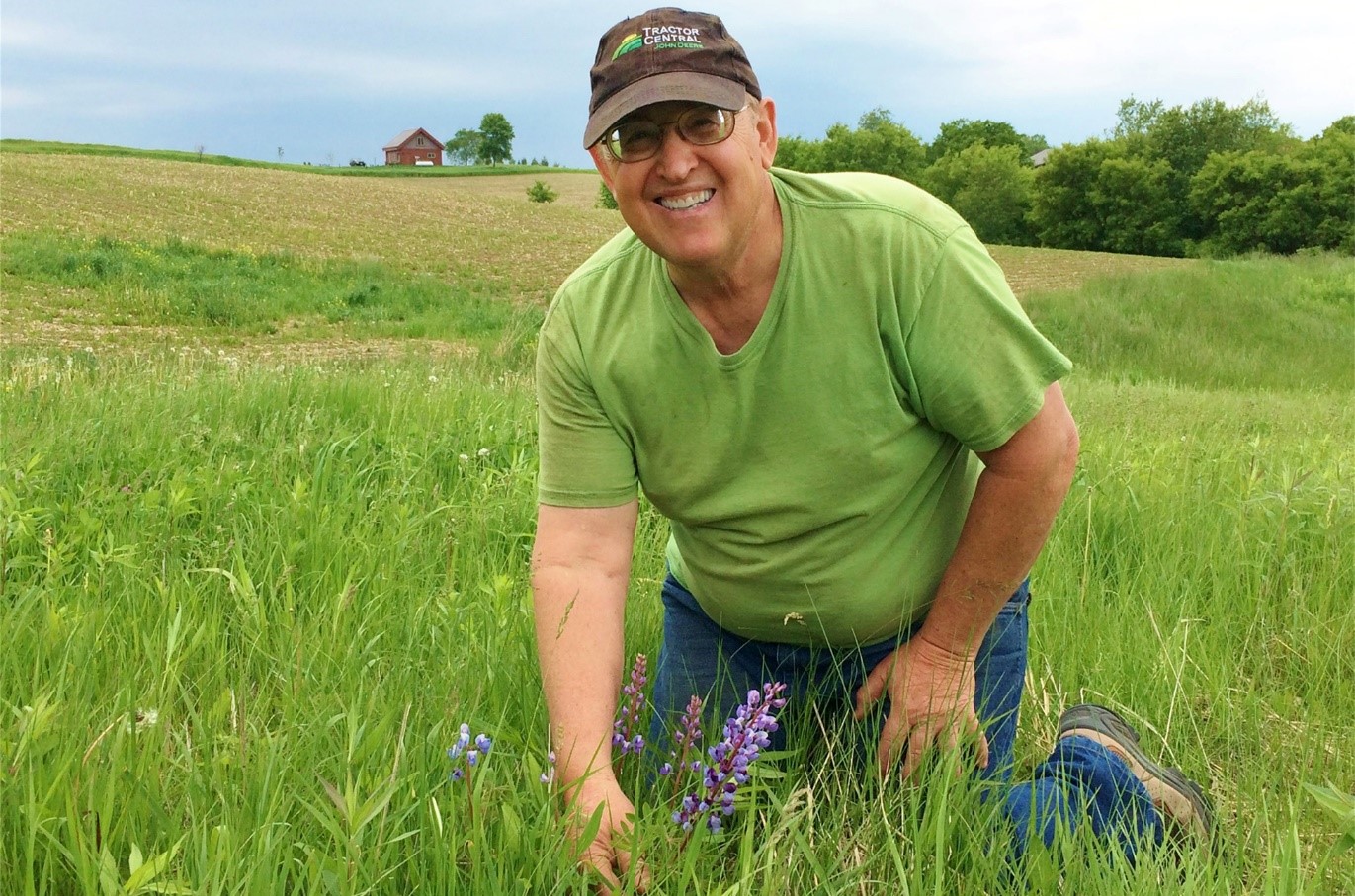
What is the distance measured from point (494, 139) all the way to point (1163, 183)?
261 feet

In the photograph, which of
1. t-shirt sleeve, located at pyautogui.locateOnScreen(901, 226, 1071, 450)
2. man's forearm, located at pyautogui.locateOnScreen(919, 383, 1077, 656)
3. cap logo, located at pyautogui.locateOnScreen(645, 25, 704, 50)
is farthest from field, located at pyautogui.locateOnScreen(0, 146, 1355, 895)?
cap logo, located at pyautogui.locateOnScreen(645, 25, 704, 50)

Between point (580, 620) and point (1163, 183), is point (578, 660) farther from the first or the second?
point (1163, 183)

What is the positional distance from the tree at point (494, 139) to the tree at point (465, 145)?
4.95ft

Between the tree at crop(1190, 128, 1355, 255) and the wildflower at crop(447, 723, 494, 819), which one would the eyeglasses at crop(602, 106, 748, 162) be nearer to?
the wildflower at crop(447, 723, 494, 819)

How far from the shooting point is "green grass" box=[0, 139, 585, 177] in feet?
186

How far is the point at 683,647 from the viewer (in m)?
2.40

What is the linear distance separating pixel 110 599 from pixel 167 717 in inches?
31.9

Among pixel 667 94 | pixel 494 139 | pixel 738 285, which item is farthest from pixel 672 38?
pixel 494 139

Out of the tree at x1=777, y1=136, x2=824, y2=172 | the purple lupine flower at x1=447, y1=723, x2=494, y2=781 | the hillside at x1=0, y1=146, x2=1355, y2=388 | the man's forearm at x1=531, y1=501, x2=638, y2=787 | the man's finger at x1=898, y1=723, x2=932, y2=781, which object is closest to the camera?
the purple lupine flower at x1=447, y1=723, x2=494, y2=781

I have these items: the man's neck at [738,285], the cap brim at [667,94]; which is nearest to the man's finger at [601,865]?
the man's neck at [738,285]

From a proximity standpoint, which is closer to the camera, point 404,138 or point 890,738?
point 890,738

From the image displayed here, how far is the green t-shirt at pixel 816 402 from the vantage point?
1.89m

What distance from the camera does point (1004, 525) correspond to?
1.99 m

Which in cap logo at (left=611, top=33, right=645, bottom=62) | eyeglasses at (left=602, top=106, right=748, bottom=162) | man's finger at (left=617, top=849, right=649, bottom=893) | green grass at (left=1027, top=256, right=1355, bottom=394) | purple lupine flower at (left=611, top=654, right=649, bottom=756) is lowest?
green grass at (left=1027, top=256, right=1355, bottom=394)
